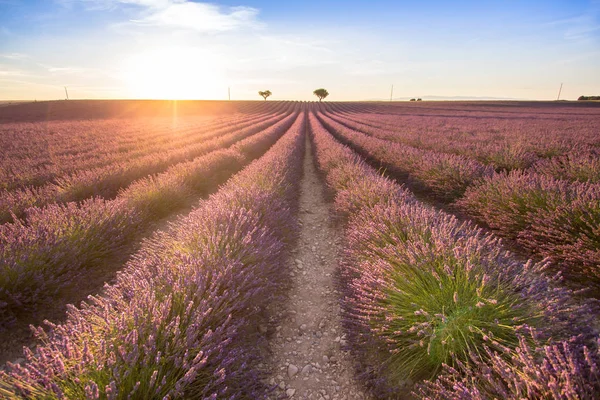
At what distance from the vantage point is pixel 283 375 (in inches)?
84.1

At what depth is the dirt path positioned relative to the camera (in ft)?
6.68

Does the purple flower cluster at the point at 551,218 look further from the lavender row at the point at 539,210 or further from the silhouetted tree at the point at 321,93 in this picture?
the silhouetted tree at the point at 321,93

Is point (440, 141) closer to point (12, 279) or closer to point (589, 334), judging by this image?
point (589, 334)

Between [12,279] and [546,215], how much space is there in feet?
19.5

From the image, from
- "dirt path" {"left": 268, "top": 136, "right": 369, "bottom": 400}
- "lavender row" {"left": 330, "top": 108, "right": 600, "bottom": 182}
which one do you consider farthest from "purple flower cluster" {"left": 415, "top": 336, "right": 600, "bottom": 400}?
"lavender row" {"left": 330, "top": 108, "right": 600, "bottom": 182}

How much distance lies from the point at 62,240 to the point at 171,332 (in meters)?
2.44

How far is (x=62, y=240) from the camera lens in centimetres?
309

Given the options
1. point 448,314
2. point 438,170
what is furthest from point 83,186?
point 438,170

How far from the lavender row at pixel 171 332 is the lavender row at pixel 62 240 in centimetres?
68

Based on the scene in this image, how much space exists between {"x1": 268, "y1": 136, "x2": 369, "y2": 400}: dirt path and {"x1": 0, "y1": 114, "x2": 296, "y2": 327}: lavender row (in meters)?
2.39

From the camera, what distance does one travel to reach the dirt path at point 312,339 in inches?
80.1

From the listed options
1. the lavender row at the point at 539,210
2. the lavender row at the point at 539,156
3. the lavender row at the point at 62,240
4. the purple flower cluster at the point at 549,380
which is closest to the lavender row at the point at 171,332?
the lavender row at the point at 62,240

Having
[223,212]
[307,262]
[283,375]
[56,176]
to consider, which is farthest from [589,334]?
[56,176]

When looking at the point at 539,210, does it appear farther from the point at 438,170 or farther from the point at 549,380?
the point at 549,380
